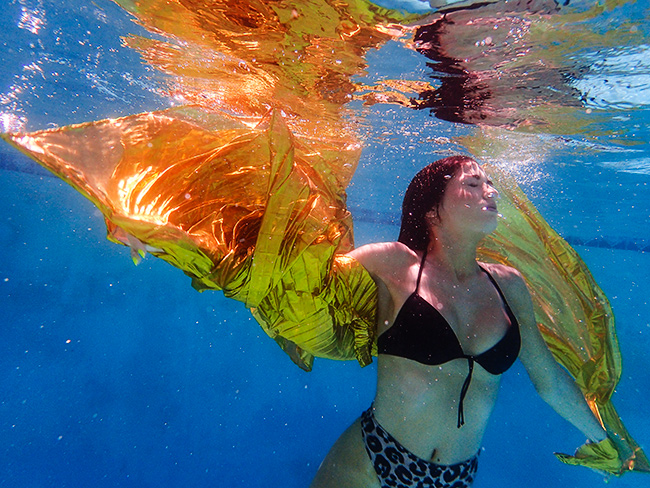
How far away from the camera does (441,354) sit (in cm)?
248

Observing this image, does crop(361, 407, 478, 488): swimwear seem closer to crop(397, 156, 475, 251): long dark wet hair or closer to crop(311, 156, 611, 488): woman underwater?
crop(311, 156, 611, 488): woman underwater

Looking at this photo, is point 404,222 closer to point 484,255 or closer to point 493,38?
point 484,255

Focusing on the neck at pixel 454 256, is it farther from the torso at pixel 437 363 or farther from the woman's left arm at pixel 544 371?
the woman's left arm at pixel 544 371

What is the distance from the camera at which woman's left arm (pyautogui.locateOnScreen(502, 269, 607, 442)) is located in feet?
9.38

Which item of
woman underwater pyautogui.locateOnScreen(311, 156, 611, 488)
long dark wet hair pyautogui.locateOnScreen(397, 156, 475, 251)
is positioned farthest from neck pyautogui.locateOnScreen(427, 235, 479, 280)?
long dark wet hair pyautogui.locateOnScreen(397, 156, 475, 251)

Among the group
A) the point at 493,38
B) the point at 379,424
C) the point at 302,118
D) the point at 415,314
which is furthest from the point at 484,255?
the point at 302,118

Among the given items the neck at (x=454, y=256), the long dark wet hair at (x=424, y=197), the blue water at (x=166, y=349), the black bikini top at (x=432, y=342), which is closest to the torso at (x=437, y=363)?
the black bikini top at (x=432, y=342)

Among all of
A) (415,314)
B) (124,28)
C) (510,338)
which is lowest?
(510,338)

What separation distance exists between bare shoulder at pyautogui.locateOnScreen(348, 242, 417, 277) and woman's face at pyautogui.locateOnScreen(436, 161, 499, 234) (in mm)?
430

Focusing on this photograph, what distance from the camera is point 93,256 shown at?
13.0 metres

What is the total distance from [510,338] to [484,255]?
144cm

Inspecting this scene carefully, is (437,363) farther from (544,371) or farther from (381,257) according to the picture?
(544,371)

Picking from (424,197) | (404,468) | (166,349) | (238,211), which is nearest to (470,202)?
(424,197)

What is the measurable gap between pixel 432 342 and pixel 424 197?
1145mm
